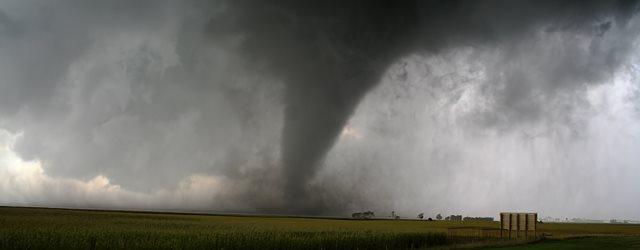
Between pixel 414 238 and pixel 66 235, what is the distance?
3191 cm

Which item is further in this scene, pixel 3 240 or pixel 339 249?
pixel 339 249

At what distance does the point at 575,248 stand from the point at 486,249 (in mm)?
→ 7593

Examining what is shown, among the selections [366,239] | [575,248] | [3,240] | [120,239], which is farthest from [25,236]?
[575,248]

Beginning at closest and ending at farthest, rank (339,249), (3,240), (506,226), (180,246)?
(3,240), (180,246), (339,249), (506,226)

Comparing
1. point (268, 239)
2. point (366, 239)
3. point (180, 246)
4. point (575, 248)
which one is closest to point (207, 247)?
point (180, 246)

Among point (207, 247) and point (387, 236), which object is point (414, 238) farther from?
point (207, 247)

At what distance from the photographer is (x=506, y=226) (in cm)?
5175

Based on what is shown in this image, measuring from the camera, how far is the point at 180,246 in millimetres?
31312

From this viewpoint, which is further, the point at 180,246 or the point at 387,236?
the point at 387,236

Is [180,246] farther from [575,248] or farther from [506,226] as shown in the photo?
[506,226]

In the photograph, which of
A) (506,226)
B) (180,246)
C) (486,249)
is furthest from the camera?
(506,226)

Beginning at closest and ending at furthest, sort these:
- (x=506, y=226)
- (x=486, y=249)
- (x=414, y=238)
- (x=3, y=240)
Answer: (x=3, y=240), (x=486, y=249), (x=414, y=238), (x=506, y=226)

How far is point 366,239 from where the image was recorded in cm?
4197

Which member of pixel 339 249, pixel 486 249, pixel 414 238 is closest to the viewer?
pixel 486 249
